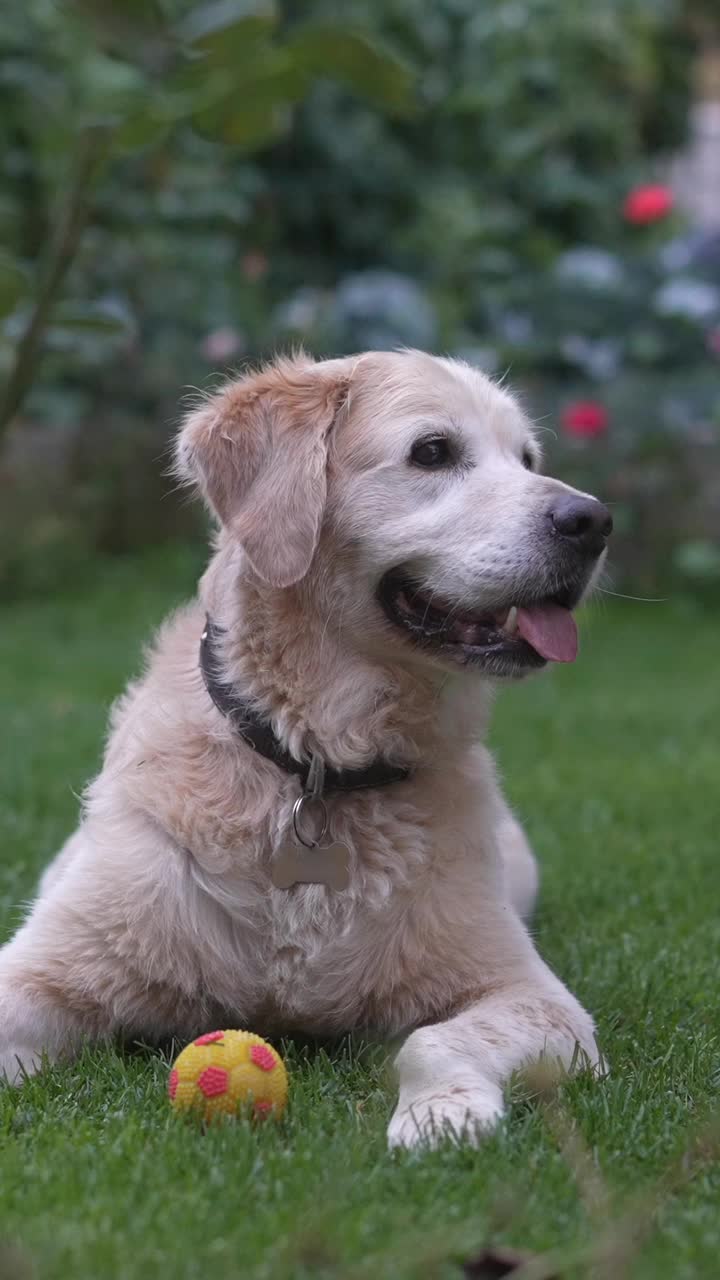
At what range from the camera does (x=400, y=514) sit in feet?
10.3

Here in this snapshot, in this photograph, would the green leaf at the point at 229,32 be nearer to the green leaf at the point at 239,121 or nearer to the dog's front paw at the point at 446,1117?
the green leaf at the point at 239,121

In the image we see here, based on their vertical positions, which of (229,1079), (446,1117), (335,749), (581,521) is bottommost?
(229,1079)

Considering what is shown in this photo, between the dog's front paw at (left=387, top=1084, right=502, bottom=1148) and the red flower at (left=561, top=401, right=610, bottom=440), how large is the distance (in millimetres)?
7133

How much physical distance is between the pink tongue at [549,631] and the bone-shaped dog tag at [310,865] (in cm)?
52

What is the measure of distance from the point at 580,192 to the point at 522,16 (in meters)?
1.26

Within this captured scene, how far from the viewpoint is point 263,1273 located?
187 centimetres

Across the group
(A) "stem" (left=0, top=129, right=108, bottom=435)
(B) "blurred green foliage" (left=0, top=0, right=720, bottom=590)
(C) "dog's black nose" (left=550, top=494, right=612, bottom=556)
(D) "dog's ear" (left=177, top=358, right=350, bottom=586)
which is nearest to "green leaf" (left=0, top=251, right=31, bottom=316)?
(A) "stem" (left=0, top=129, right=108, bottom=435)

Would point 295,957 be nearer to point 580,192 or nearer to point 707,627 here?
point 707,627

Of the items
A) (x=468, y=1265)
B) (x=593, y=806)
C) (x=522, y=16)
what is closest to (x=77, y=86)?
(x=522, y=16)

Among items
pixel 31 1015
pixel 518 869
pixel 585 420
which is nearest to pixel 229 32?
pixel 31 1015

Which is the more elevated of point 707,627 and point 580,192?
point 580,192

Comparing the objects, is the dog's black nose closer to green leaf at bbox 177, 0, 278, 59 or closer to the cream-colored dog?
the cream-colored dog

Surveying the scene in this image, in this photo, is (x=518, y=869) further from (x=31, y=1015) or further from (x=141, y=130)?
(x=141, y=130)

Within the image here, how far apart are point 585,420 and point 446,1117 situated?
727 cm
